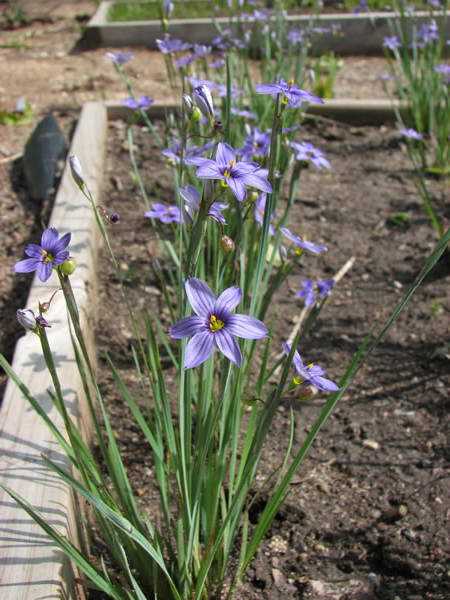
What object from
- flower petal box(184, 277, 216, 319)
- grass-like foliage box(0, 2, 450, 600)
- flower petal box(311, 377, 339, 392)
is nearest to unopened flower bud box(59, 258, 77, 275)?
grass-like foliage box(0, 2, 450, 600)

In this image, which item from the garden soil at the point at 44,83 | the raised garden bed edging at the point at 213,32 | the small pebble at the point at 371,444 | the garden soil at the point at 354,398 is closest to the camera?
the garden soil at the point at 354,398

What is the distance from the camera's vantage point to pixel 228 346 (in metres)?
1.10

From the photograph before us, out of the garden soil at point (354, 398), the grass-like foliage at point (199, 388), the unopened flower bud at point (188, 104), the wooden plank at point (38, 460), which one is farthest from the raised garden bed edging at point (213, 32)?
the unopened flower bud at point (188, 104)

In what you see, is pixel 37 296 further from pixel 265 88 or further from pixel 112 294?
pixel 265 88

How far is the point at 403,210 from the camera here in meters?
3.38

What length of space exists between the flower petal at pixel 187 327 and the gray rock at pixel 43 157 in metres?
2.43

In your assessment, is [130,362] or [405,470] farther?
[130,362]

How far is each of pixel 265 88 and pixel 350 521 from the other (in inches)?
44.6

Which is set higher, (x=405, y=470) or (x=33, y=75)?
(x=33, y=75)

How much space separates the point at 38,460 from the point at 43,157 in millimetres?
2047

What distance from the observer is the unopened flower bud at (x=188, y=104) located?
1.34 m

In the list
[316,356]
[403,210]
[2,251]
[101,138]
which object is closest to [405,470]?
[316,356]

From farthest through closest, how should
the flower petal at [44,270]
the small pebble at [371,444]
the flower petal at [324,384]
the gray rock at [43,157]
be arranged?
the gray rock at [43,157], the small pebble at [371,444], the flower petal at [324,384], the flower petal at [44,270]

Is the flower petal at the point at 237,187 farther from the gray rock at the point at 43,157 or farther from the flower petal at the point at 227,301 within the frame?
the gray rock at the point at 43,157
